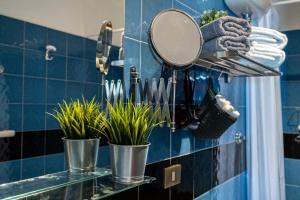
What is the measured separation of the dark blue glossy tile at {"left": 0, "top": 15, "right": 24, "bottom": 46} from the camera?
66cm

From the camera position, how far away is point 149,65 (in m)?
1.08

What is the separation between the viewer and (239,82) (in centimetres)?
188

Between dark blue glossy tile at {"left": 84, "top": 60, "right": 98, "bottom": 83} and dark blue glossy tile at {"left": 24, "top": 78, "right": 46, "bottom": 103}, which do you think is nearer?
dark blue glossy tile at {"left": 24, "top": 78, "right": 46, "bottom": 103}

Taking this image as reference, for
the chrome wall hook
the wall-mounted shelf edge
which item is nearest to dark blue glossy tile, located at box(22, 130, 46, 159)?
the wall-mounted shelf edge

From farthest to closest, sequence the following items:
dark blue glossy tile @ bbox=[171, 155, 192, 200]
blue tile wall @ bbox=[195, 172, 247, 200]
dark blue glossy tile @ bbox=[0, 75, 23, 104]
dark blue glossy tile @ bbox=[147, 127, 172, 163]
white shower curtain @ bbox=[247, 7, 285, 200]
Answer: white shower curtain @ bbox=[247, 7, 285, 200]
blue tile wall @ bbox=[195, 172, 247, 200]
dark blue glossy tile @ bbox=[171, 155, 192, 200]
dark blue glossy tile @ bbox=[147, 127, 172, 163]
dark blue glossy tile @ bbox=[0, 75, 23, 104]

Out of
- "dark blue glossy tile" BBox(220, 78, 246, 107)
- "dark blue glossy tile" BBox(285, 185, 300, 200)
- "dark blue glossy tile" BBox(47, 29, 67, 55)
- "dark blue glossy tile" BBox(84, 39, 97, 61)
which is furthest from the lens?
"dark blue glossy tile" BBox(285, 185, 300, 200)

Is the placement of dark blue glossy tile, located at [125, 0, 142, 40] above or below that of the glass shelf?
above

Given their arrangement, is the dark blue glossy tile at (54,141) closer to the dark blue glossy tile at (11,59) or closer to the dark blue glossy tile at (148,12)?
the dark blue glossy tile at (11,59)

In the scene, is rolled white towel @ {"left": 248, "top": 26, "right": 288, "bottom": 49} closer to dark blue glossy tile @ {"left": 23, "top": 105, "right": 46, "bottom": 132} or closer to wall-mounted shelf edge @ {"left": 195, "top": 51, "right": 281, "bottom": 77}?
wall-mounted shelf edge @ {"left": 195, "top": 51, "right": 281, "bottom": 77}

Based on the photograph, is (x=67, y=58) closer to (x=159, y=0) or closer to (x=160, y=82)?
(x=160, y=82)

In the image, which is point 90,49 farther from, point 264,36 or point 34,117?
point 264,36

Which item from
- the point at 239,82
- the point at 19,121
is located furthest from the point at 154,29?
the point at 239,82

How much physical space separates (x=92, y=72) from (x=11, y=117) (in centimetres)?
29

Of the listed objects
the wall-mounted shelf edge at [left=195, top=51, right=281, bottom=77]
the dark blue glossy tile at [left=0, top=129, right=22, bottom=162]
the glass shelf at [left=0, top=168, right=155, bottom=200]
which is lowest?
the glass shelf at [left=0, top=168, right=155, bottom=200]
